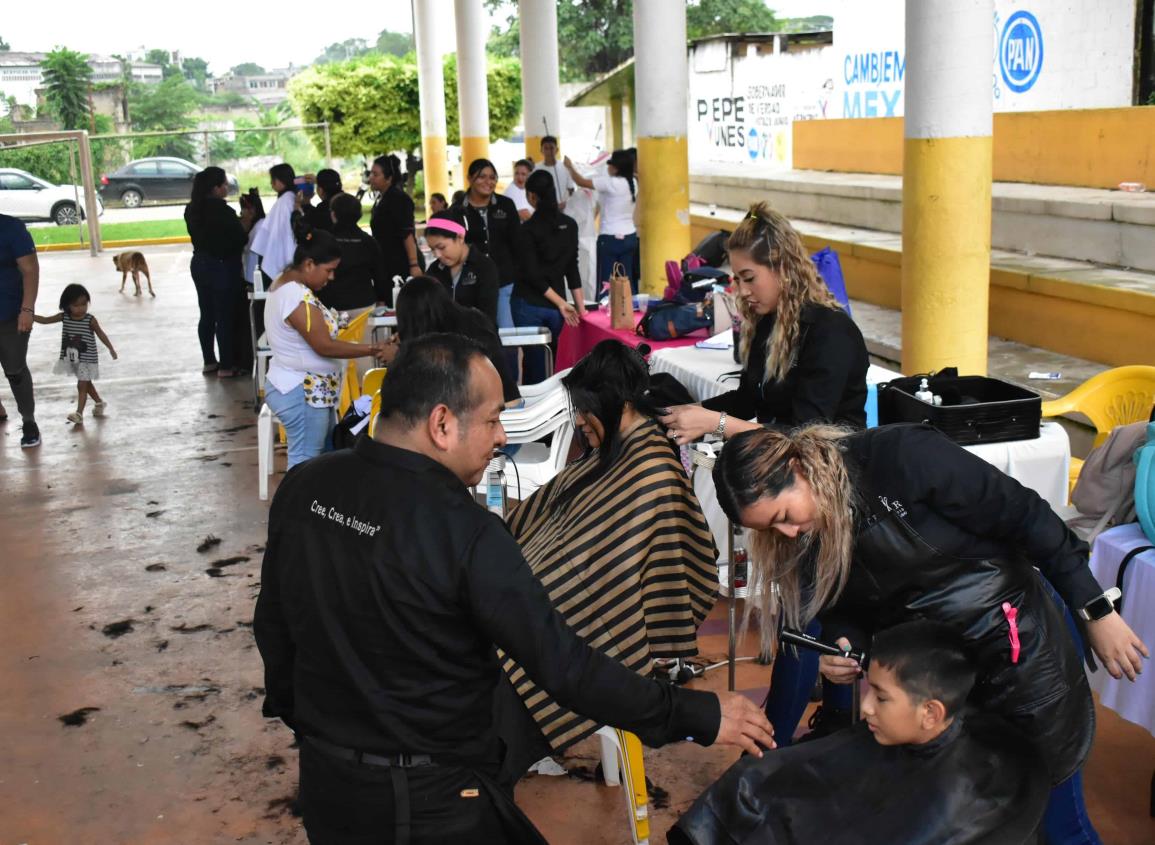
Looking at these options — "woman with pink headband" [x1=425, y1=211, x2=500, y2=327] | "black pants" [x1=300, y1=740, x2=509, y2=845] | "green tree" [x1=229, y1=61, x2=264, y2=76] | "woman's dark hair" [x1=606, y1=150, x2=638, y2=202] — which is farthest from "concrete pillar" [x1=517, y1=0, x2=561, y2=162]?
"green tree" [x1=229, y1=61, x2=264, y2=76]

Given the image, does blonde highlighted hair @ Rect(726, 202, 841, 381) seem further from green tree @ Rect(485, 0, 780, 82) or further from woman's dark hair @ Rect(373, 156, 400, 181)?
green tree @ Rect(485, 0, 780, 82)

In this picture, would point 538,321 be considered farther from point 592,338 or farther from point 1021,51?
point 1021,51

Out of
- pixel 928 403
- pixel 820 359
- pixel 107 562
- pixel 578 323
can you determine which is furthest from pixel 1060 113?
pixel 107 562

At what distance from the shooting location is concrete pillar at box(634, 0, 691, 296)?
1023 cm

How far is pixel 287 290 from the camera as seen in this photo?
6.06m

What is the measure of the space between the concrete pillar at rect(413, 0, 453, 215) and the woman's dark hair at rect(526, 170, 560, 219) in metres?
11.6

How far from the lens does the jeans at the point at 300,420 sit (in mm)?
6156

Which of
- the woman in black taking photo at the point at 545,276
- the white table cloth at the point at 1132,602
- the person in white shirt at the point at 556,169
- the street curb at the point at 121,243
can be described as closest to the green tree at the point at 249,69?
the street curb at the point at 121,243

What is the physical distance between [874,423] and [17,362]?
19.1 feet

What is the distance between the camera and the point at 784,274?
12.4 feet

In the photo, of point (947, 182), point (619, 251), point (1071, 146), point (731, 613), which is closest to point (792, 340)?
point (731, 613)

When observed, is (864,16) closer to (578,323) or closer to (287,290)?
(578,323)

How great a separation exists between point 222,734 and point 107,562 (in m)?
2.18

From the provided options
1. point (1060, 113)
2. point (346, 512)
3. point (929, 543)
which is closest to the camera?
point (346, 512)
